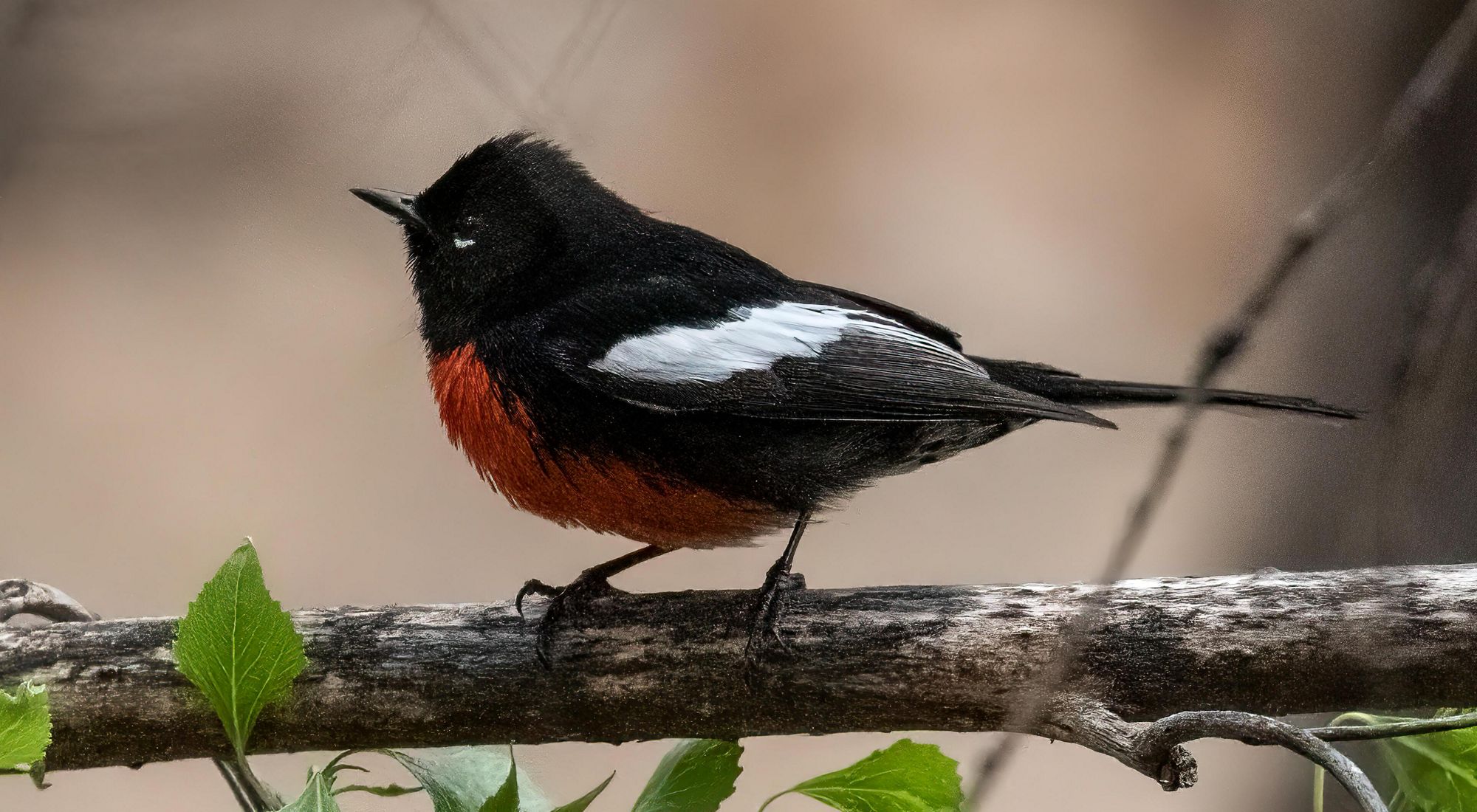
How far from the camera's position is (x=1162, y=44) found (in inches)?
88.7

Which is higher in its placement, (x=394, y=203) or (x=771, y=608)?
(x=394, y=203)

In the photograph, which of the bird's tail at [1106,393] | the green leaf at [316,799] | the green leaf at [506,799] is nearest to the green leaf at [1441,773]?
the bird's tail at [1106,393]

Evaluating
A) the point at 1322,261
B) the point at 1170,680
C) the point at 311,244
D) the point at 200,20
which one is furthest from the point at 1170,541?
the point at 200,20

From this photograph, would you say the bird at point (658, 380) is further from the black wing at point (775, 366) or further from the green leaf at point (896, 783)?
the green leaf at point (896, 783)

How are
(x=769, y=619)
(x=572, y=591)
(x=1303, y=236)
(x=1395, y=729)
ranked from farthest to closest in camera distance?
(x=572, y=591)
(x=769, y=619)
(x=1395, y=729)
(x=1303, y=236)

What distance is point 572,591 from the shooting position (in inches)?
43.0

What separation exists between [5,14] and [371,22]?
1.88 ft

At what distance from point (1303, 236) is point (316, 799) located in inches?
24.8

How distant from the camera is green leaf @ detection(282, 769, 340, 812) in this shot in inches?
27.6

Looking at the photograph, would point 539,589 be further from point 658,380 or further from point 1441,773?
point 1441,773

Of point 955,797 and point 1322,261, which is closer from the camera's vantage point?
point 955,797

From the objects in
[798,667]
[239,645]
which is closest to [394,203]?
[239,645]

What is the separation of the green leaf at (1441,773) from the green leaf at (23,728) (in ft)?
2.91

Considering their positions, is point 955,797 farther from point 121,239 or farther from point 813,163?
point 121,239
